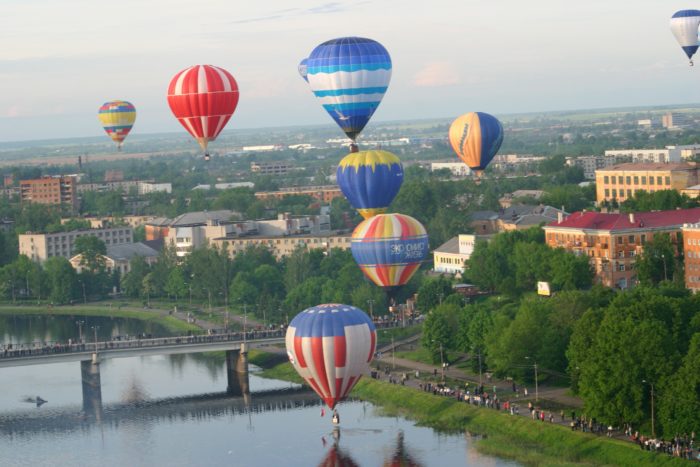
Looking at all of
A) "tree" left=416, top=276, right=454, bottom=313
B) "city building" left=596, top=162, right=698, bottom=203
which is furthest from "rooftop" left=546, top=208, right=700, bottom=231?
"city building" left=596, top=162, right=698, bottom=203

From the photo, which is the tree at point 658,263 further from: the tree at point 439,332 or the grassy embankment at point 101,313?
the grassy embankment at point 101,313

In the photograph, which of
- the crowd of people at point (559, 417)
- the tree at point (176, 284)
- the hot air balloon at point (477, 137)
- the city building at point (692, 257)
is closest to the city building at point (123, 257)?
the tree at point (176, 284)

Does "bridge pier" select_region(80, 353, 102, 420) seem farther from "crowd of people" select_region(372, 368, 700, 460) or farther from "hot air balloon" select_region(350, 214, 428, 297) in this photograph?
"hot air balloon" select_region(350, 214, 428, 297)

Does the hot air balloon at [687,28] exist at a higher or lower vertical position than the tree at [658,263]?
higher

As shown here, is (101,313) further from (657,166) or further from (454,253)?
(657,166)

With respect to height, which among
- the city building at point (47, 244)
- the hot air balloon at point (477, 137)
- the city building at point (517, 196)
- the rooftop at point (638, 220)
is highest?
the hot air balloon at point (477, 137)

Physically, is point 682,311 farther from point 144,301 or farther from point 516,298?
point 144,301

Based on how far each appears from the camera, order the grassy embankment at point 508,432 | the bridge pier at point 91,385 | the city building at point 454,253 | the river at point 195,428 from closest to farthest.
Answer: the grassy embankment at point 508,432
the river at point 195,428
the bridge pier at point 91,385
the city building at point 454,253

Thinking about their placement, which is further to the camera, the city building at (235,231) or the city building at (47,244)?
the city building at (47,244)
